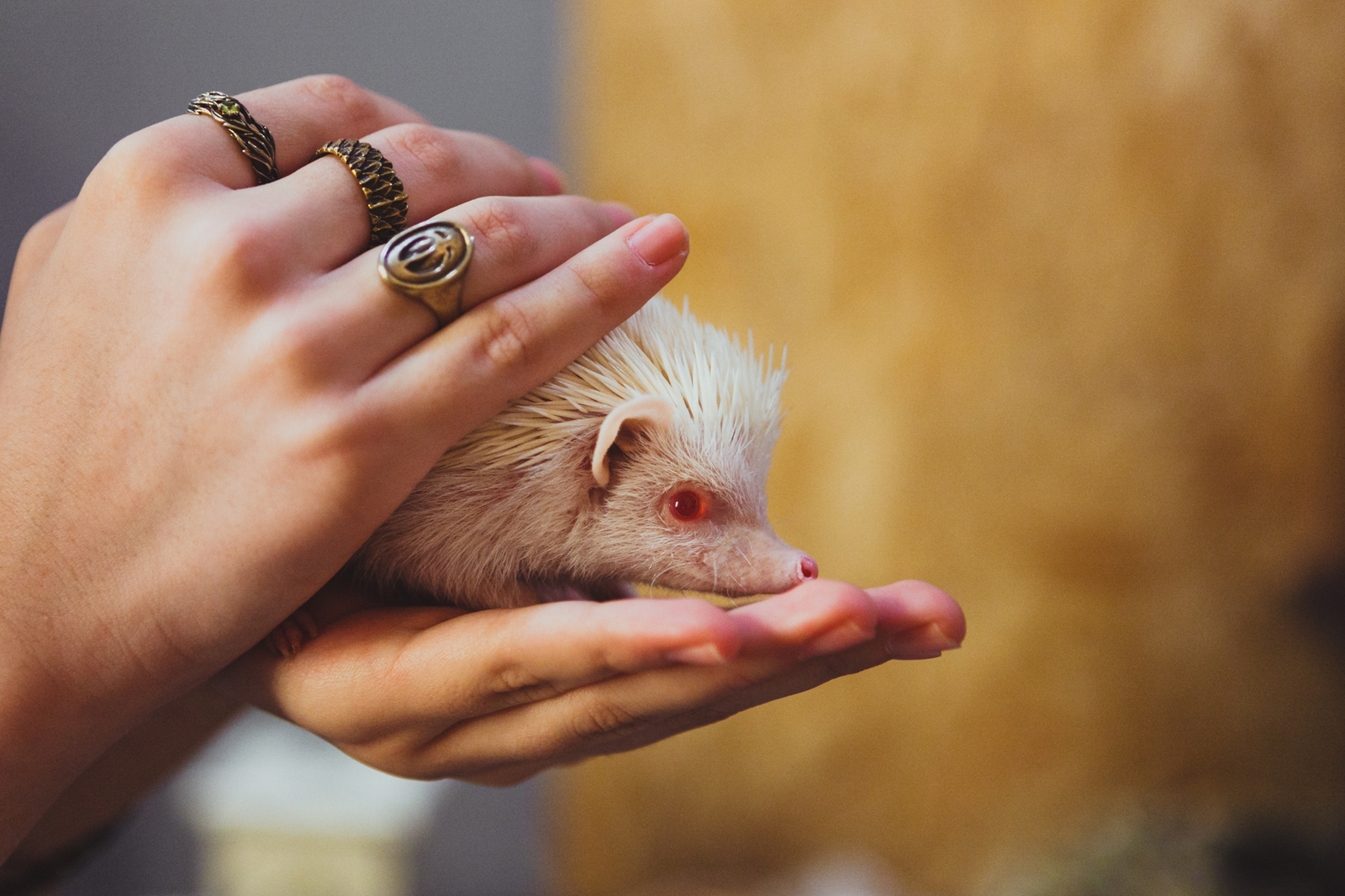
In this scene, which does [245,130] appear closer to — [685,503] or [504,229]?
[504,229]

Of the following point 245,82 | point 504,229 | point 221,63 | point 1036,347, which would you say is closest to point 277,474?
point 504,229

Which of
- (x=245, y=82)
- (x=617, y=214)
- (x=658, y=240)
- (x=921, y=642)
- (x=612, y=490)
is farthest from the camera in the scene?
(x=245, y=82)

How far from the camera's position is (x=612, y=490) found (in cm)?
107

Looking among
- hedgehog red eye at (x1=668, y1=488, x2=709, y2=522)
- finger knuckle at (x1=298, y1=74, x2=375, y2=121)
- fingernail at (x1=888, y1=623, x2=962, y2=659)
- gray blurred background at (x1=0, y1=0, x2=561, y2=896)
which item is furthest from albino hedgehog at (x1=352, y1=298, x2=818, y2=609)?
gray blurred background at (x1=0, y1=0, x2=561, y2=896)

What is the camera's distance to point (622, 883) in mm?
3283

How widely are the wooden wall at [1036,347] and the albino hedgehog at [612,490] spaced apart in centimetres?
177

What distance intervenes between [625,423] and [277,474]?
38cm

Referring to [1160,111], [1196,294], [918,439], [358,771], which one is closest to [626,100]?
[918,439]

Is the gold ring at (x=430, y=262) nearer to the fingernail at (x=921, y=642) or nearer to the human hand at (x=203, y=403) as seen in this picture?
the human hand at (x=203, y=403)

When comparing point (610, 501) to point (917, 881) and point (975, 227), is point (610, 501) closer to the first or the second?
point (975, 227)

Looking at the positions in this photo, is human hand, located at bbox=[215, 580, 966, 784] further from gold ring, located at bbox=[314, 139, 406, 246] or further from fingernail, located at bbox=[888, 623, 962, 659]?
gold ring, located at bbox=[314, 139, 406, 246]

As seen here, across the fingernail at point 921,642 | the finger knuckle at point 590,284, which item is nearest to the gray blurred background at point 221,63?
the finger knuckle at point 590,284

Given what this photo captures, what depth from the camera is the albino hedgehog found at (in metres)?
1.01

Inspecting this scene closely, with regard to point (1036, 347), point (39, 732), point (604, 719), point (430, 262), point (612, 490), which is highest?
point (1036, 347)
